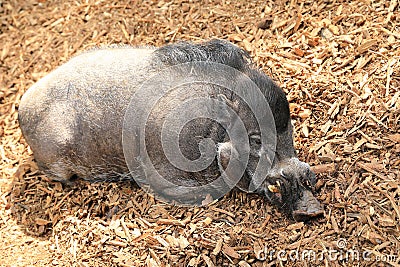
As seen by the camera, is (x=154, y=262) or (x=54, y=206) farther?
(x=54, y=206)

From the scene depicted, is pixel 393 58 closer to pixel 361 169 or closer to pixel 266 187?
pixel 361 169

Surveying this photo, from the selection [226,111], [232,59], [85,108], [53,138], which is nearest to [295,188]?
[226,111]

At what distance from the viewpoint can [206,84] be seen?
492 cm

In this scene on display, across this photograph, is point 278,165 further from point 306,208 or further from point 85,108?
point 85,108

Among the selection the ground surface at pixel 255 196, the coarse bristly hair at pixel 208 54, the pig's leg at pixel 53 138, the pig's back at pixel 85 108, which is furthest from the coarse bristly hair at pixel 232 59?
the pig's leg at pixel 53 138

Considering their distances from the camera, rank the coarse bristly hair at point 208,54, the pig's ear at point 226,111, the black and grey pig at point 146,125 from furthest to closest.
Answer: the coarse bristly hair at point 208,54 → the pig's ear at point 226,111 → the black and grey pig at point 146,125

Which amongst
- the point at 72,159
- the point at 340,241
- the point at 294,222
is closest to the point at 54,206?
the point at 72,159

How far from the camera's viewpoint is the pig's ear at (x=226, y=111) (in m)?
4.73

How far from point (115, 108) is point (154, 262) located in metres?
1.44

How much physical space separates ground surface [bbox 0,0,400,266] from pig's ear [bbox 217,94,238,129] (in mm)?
671

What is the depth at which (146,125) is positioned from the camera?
16.6ft

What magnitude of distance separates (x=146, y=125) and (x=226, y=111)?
76 centimetres

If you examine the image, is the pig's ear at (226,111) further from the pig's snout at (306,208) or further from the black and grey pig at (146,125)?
the pig's snout at (306,208)

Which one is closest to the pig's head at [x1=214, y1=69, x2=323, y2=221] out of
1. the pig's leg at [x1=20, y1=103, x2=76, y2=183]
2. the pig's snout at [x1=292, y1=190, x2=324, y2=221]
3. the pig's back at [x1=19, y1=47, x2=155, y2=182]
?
the pig's snout at [x1=292, y1=190, x2=324, y2=221]
